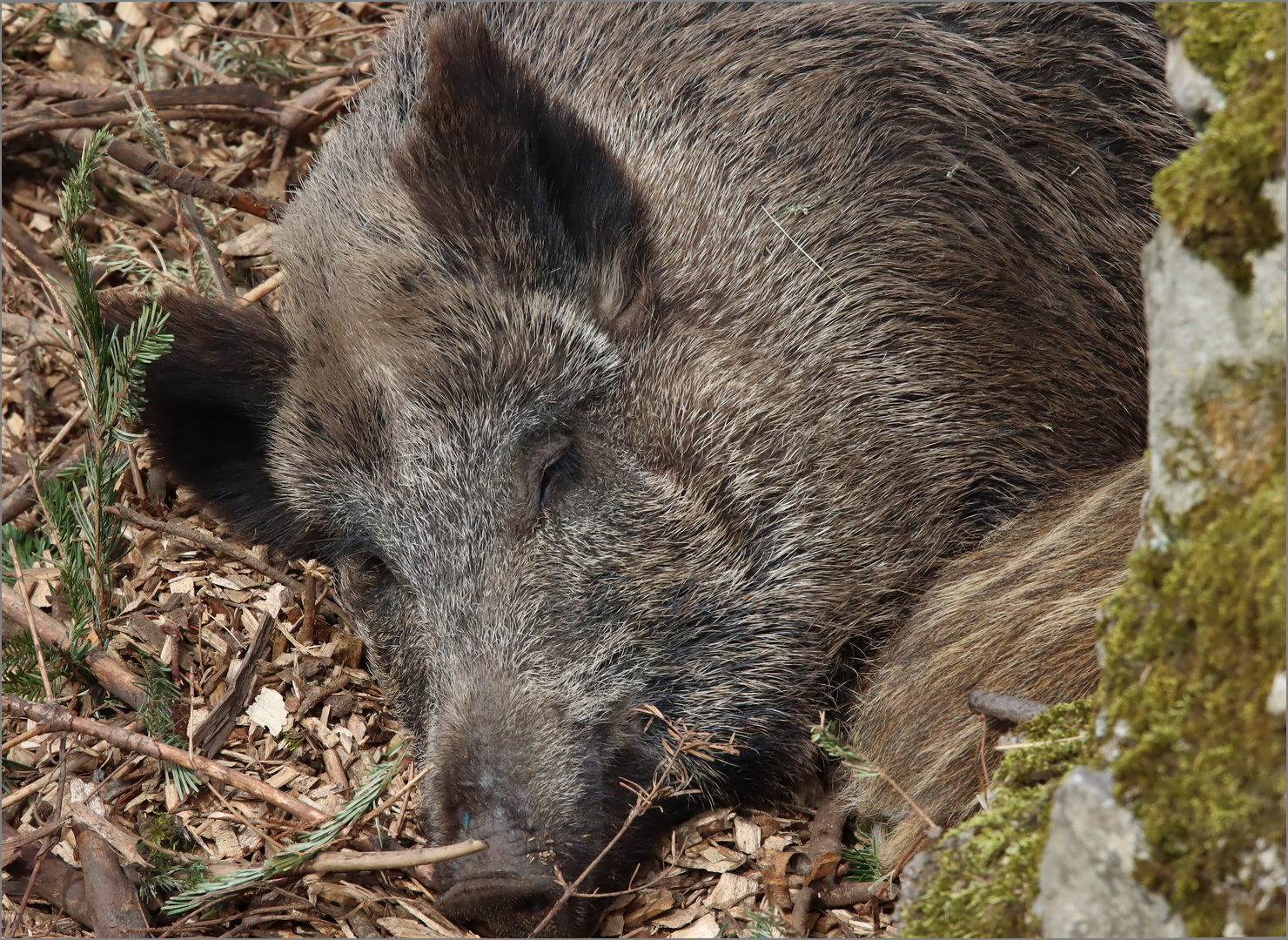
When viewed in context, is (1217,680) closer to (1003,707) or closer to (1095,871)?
(1095,871)

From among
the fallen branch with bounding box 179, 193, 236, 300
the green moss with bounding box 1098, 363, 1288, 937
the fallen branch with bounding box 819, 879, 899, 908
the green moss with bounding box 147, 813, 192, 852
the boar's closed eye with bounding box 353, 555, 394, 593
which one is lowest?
the green moss with bounding box 147, 813, 192, 852

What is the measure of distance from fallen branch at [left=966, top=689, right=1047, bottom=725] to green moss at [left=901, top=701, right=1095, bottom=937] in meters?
0.11

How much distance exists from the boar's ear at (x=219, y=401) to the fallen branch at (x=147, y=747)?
33.9 inches

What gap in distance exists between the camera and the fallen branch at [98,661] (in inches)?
149

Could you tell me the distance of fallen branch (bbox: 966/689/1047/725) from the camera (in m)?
2.56

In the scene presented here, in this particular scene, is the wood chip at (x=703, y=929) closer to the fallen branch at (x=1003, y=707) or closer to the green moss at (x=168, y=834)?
the fallen branch at (x=1003, y=707)

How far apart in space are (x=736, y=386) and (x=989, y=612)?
1.01 metres

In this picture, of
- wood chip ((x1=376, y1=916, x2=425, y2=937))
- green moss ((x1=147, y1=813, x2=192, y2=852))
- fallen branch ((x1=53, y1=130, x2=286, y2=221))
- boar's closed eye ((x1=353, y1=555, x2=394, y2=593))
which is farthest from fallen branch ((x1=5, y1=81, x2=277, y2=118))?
wood chip ((x1=376, y1=916, x2=425, y2=937))

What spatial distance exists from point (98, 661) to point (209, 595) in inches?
19.5

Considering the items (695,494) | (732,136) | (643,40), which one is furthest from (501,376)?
(643,40)

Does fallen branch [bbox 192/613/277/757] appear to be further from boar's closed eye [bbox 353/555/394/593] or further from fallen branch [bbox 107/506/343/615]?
boar's closed eye [bbox 353/555/394/593]

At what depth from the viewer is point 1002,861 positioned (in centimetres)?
212

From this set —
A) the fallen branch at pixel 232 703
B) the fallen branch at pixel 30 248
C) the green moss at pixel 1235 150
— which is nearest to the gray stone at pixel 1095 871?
the green moss at pixel 1235 150

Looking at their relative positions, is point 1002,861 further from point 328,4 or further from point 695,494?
point 328,4
